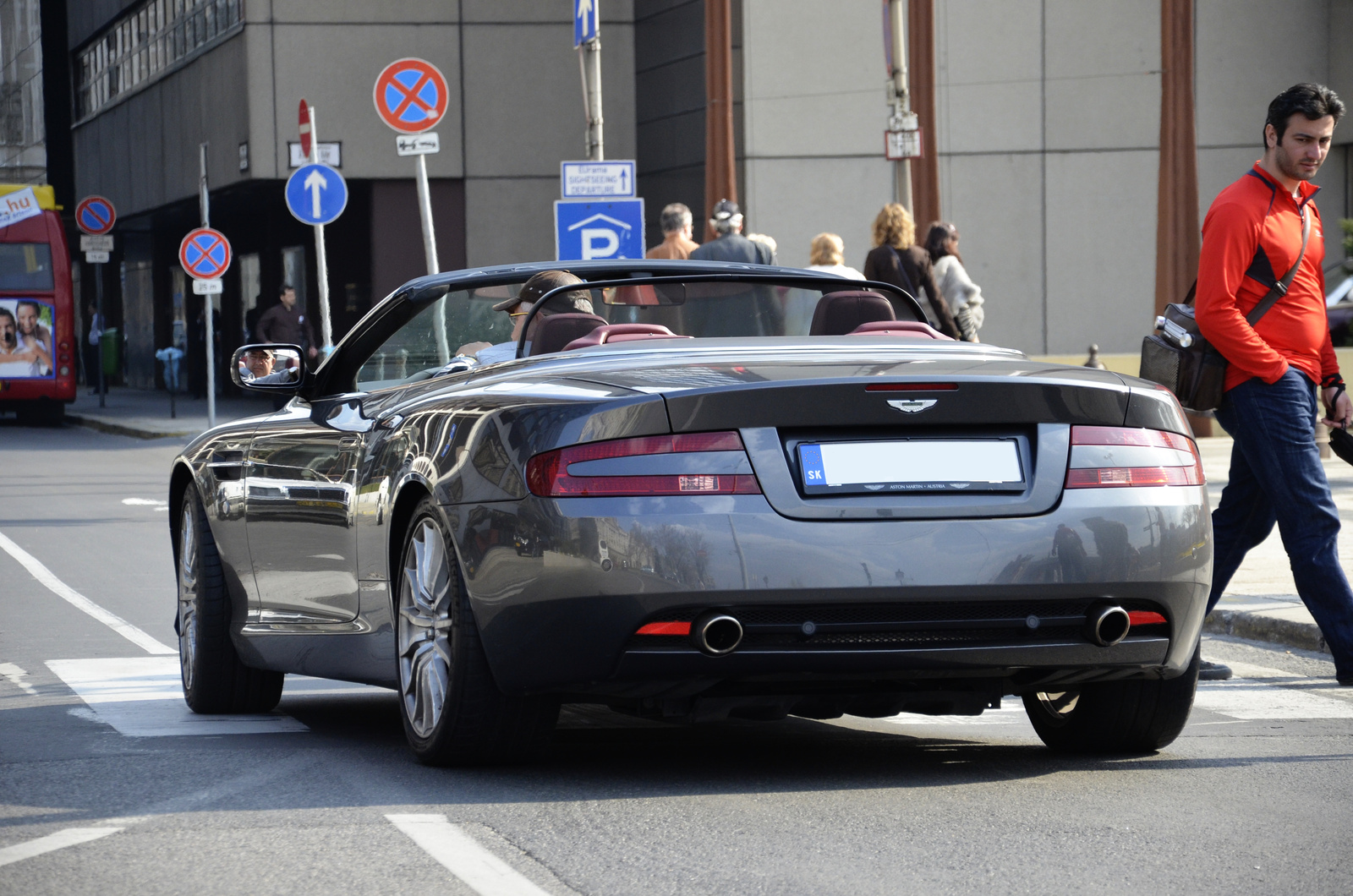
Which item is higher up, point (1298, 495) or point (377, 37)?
point (377, 37)

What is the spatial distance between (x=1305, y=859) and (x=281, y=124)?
29272 mm

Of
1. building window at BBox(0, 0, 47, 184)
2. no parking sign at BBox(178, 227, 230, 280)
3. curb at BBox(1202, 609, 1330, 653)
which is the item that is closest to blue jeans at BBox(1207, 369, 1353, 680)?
curb at BBox(1202, 609, 1330, 653)

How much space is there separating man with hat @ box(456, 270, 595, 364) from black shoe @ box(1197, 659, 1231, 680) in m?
2.58

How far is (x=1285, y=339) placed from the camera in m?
7.14

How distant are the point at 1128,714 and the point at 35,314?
99.1ft

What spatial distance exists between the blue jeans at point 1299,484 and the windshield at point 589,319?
1.28 metres

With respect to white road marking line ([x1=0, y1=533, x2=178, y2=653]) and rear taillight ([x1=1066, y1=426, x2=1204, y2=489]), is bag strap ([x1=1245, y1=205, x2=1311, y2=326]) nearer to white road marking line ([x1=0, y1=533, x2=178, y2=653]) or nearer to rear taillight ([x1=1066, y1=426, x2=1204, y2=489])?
rear taillight ([x1=1066, y1=426, x2=1204, y2=489])

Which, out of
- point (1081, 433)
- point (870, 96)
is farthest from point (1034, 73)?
point (1081, 433)

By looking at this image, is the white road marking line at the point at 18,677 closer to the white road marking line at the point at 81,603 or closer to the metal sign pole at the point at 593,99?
the white road marking line at the point at 81,603

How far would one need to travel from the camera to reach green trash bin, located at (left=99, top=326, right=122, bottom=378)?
52.3 meters

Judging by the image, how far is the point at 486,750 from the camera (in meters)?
5.24

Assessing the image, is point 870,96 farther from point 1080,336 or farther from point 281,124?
point 281,124

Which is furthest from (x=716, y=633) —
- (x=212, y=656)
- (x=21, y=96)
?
(x=21, y=96)

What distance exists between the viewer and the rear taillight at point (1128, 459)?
496 cm
